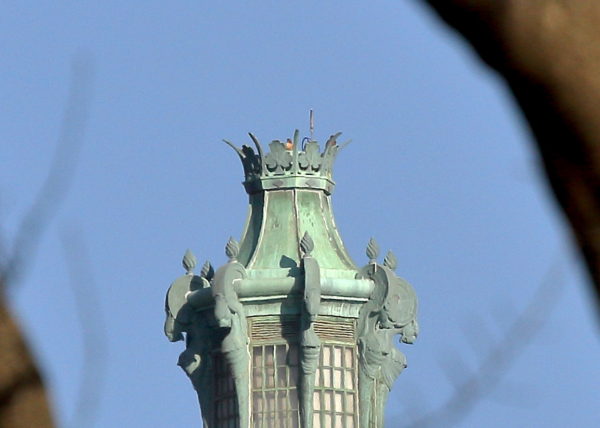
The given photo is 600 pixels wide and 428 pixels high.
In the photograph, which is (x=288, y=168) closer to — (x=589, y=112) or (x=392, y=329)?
(x=392, y=329)

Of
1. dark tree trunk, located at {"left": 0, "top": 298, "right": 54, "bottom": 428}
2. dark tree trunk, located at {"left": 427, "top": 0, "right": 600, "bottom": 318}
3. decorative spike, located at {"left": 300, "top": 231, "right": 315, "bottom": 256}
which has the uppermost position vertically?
decorative spike, located at {"left": 300, "top": 231, "right": 315, "bottom": 256}

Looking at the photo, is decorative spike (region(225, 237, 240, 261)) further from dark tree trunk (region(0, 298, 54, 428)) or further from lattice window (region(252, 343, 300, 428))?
dark tree trunk (region(0, 298, 54, 428))

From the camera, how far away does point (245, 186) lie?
131 ft

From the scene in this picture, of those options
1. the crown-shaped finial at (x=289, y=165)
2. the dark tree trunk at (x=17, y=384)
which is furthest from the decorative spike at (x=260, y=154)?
the dark tree trunk at (x=17, y=384)

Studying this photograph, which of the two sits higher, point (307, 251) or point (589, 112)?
point (307, 251)

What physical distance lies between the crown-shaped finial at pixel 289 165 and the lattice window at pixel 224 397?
2.95 m

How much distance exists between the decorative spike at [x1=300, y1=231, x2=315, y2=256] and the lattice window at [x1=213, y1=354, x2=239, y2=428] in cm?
221

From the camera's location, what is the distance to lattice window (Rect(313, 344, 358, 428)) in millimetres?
38656

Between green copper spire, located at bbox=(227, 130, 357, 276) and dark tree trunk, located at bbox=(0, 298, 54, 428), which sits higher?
green copper spire, located at bbox=(227, 130, 357, 276)

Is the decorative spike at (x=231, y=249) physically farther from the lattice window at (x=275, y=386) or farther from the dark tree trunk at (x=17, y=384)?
the dark tree trunk at (x=17, y=384)

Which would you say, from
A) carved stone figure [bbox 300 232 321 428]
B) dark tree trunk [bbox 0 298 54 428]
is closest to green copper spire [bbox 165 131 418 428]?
carved stone figure [bbox 300 232 321 428]

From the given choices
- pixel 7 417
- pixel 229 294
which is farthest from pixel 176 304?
pixel 7 417

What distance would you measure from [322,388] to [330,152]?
387 centimetres

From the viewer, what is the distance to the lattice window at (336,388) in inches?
1522
